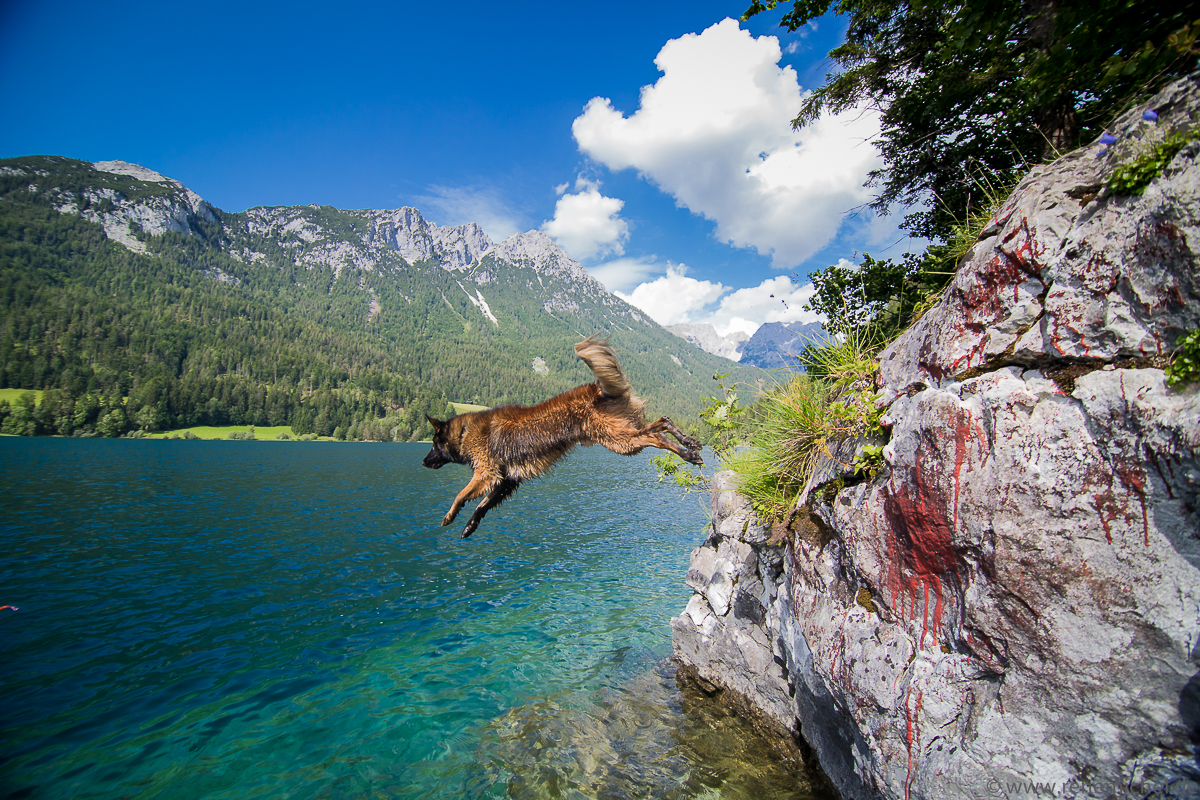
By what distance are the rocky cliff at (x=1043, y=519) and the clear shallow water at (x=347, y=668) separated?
2.85 m

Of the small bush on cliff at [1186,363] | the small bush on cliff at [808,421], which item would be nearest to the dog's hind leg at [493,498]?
the small bush on cliff at [808,421]

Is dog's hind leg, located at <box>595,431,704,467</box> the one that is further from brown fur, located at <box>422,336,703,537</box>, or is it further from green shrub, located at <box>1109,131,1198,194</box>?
green shrub, located at <box>1109,131,1198,194</box>

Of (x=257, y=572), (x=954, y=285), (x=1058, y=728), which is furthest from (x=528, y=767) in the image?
(x=257, y=572)

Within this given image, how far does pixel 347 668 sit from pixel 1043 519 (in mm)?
10904

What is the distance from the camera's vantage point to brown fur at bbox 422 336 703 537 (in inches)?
239

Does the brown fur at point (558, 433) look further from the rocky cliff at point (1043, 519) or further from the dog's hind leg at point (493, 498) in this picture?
the rocky cliff at point (1043, 519)

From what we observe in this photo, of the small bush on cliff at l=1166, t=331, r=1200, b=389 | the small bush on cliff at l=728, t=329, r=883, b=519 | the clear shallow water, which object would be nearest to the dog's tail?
the small bush on cliff at l=728, t=329, r=883, b=519

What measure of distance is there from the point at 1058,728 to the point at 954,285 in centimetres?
297

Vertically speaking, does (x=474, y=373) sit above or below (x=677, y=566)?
above

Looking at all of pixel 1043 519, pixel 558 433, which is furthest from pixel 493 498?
pixel 1043 519

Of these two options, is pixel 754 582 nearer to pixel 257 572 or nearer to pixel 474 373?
pixel 257 572

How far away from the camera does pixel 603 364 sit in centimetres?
587

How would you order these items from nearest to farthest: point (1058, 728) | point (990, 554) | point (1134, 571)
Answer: point (1134, 571)
point (1058, 728)
point (990, 554)

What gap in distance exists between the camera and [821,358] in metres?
5.04
